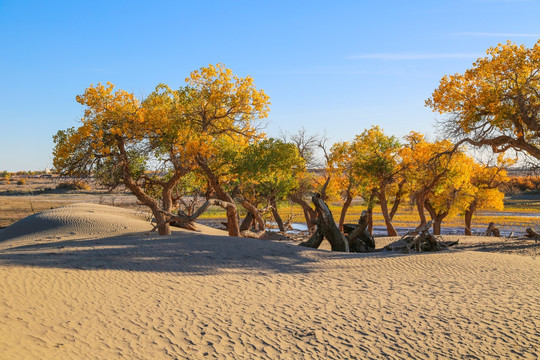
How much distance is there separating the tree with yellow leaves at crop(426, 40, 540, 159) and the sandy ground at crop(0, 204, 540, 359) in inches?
239

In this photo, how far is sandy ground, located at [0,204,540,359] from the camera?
742 cm

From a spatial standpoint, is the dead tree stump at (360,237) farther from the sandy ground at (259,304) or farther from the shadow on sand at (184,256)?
the sandy ground at (259,304)

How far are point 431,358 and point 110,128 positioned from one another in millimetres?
14850

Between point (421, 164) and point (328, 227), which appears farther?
point (421, 164)

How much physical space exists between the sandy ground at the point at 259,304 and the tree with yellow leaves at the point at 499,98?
6.06m

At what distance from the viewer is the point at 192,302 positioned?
966 cm

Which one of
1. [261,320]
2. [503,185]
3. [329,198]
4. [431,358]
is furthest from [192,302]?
[503,185]

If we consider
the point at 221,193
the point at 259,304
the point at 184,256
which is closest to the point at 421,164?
the point at 221,193

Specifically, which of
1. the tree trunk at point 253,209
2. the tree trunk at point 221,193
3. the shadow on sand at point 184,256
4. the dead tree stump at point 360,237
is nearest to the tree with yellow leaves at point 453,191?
the dead tree stump at point 360,237

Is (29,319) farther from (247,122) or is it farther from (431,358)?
(247,122)

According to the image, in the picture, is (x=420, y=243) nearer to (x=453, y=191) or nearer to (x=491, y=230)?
(x=491, y=230)

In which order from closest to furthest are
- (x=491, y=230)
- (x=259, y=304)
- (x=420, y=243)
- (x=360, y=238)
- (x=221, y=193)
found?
(x=259, y=304) → (x=420, y=243) → (x=360, y=238) → (x=221, y=193) → (x=491, y=230)

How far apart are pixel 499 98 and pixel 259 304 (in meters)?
14.0

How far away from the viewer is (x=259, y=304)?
9.66 m
